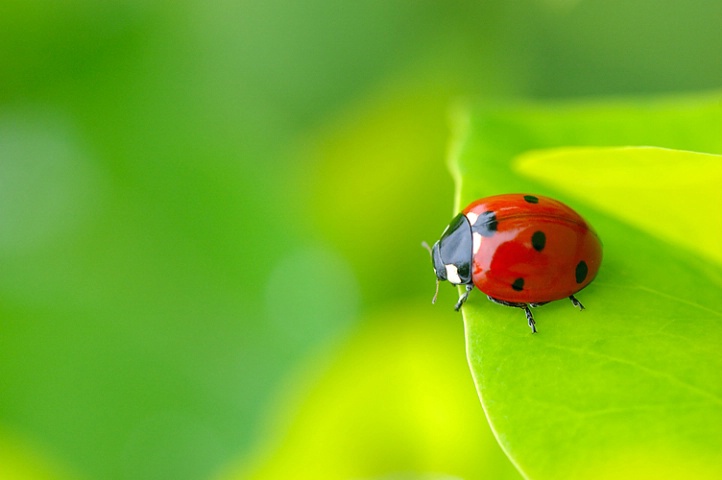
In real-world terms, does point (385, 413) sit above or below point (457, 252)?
below

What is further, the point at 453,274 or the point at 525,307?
the point at 453,274

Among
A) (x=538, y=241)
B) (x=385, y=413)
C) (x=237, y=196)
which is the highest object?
(x=538, y=241)

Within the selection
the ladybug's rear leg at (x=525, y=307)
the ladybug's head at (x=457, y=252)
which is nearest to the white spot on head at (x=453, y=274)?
the ladybug's head at (x=457, y=252)

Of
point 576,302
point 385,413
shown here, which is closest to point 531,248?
point 576,302

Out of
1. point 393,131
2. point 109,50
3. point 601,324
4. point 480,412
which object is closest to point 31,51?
point 109,50

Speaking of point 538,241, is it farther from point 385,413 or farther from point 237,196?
point 237,196

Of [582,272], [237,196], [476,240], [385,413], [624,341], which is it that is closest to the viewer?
[624,341]

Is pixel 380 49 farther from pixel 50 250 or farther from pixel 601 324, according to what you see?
pixel 601 324

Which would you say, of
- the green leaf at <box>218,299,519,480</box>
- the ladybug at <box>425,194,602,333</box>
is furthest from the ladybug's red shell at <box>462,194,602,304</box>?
the green leaf at <box>218,299,519,480</box>
